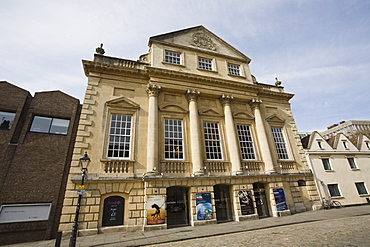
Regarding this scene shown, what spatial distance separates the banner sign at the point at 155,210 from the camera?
11.1 metres

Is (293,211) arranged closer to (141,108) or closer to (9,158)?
(141,108)

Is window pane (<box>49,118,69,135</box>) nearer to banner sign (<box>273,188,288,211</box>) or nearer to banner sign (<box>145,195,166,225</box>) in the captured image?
banner sign (<box>145,195,166,225</box>)

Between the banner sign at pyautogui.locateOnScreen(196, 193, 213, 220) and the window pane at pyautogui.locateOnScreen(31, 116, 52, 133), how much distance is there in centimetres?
1207

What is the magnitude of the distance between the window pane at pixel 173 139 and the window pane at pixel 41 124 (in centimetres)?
869

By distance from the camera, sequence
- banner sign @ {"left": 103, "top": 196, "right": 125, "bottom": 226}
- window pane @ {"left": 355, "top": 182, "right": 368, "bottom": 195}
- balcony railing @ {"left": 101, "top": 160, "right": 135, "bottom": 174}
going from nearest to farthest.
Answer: banner sign @ {"left": 103, "top": 196, "right": 125, "bottom": 226} < balcony railing @ {"left": 101, "top": 160, "right": 135, "bottom": 174} < window pane @ {"left": 355, "top": 182, "right": 368, "bottom": 195}

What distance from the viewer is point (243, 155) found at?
15.8 meters

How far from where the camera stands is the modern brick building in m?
10.2

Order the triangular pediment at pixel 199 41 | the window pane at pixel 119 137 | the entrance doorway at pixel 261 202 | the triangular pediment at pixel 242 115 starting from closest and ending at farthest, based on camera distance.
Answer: the window pane at pixel 119 137 → the entrance doorway at pixel 261 202 → the triangular pediment at pixel 242 115 → the triangular pediment at pixel 199 41

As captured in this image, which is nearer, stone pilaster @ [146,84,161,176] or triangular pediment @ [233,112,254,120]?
stone pilaster @ [146,84,161,176]

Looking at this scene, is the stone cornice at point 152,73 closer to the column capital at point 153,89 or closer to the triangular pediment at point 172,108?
the column capital at point 153,89

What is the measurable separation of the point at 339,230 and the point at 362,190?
14766 mm

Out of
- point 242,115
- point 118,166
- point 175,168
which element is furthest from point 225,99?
point 118,166

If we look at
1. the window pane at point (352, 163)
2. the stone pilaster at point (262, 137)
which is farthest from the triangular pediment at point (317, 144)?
the stone pilaster at point (262, 137)

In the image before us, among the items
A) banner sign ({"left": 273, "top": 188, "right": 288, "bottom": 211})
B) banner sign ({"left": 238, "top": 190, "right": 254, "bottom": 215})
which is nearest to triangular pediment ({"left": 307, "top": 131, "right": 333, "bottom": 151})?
banner sign ({"left": 273, "top": 188, "right": 288, "bottom": 211})
